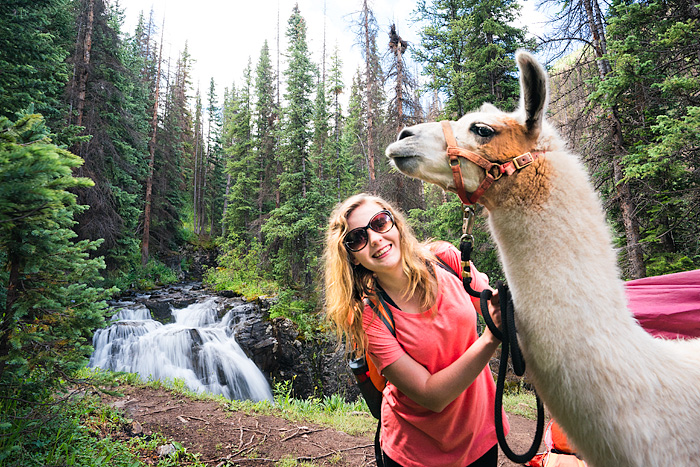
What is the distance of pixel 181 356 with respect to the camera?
34.9ft

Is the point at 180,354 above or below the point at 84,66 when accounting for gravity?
below

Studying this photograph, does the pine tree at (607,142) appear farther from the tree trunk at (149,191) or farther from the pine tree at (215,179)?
the pine tree at (215,179)

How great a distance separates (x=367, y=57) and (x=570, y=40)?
7898 mm

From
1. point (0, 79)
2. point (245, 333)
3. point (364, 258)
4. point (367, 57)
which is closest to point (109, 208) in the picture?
point (245, 333)

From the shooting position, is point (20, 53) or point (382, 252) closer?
point (382, 252)

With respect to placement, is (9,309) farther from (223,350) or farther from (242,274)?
(242,274)

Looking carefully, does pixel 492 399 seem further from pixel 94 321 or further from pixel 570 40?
pixel 570 40

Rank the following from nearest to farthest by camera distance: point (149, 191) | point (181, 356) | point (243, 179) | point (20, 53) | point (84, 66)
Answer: point (20, 53)
point (181, 356)
point (84, 66)
point (149, 191)
point (243, 179)

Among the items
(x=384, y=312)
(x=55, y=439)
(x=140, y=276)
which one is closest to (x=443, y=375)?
(x=384, y=312)

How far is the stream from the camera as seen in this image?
9766mm

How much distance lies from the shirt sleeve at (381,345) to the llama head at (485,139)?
0.79 meters

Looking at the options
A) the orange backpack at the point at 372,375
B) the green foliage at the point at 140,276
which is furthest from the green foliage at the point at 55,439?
the green foliage at the point at 140,276

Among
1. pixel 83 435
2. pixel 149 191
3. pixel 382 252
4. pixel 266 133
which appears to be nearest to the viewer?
pixel 382 252

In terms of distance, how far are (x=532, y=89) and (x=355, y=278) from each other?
1356 millimetres
